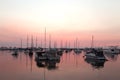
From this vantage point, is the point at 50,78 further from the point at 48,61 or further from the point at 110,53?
the point at 110,53

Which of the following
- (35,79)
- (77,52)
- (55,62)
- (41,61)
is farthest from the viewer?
(77,52)

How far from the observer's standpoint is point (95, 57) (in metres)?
59.9

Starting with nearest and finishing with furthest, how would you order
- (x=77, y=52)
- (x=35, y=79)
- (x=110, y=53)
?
1. (x=35, y=79)
2. (x=110, y=53)
3. (x=77, y=52)

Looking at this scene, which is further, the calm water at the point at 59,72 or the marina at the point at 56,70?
the marina at the point at 56,70

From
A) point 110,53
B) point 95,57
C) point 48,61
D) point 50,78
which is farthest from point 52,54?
point 110,53

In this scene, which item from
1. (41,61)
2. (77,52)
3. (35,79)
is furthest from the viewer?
(77,52)

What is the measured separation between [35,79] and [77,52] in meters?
93.7

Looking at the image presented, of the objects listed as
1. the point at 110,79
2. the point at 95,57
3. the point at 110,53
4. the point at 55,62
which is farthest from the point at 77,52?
the point at 110,79

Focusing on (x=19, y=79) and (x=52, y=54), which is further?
(x=52, y=54)

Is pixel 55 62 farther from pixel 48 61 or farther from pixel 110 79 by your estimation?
pixel 110 79

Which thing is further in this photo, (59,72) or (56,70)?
(56,70)

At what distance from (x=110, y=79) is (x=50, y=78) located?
7561 mm

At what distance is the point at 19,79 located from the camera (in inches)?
1147

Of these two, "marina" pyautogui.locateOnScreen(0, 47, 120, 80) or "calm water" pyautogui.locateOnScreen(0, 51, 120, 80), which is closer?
"calm water" pyautogui.locateOnScreen(0, 51, 120, 80)
